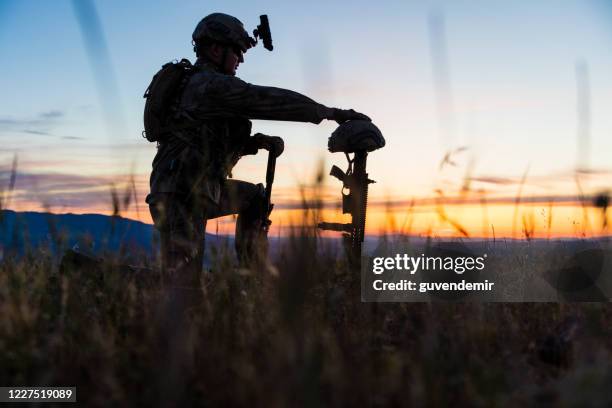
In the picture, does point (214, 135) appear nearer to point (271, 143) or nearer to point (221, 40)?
point (271, 143)

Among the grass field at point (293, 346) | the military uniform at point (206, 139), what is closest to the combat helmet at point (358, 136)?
the military uniform at point (206, 139)

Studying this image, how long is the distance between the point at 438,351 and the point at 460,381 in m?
0.63

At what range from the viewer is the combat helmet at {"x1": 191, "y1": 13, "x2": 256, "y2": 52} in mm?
6758

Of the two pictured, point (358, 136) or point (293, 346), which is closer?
point (293, 346)

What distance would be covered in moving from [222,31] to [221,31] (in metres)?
0.01

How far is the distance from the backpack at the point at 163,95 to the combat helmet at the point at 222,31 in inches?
16.0

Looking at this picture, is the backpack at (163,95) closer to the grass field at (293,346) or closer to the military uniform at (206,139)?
the military uniform at (206,139)

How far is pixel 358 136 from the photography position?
20.2ft

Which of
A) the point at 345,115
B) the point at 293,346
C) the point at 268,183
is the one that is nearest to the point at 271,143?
the point at 268,183

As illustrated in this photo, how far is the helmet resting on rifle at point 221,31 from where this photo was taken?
6758mm

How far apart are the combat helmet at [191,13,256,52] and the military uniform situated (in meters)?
0.30

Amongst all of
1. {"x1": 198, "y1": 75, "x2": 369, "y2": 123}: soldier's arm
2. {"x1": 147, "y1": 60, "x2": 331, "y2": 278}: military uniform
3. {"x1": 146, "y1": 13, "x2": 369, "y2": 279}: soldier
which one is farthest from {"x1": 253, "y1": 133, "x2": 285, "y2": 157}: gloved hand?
{"x1": 198, "y1": 75, "x2": 369, "y2": 123}: soldier's arm

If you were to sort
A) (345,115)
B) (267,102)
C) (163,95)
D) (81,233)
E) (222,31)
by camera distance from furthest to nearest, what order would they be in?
(222,31) → (163,95) → (345,115) → (267,102) → (81,233)

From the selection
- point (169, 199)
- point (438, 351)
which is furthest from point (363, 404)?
point (169, 199)
